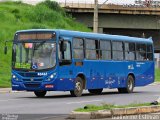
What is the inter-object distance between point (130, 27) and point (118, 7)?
3.14 metres

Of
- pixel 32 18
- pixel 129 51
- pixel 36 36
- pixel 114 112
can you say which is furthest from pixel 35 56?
pixel 32 18

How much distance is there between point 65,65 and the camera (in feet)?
88.3

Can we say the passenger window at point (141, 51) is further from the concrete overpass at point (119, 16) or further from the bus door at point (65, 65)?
the concrete overpass at point (119, 16)

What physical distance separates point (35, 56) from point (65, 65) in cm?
138

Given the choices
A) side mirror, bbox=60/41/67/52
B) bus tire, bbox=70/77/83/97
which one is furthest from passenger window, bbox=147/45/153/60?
side mirror, bbox=60/41/67/52

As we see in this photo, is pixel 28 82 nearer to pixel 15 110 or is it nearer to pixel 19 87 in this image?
pixel 19 87

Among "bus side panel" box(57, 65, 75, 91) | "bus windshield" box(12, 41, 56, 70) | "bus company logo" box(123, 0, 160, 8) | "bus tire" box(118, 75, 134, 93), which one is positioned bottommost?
"bus tire" box(118, 75, 134, 93)

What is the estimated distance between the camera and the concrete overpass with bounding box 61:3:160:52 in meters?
70.9

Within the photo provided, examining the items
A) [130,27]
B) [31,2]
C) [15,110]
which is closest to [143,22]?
[130,27]

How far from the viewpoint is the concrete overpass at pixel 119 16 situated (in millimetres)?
70875

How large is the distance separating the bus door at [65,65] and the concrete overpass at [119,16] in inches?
1688

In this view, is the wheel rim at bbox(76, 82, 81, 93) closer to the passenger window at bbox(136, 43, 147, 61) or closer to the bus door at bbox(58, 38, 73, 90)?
the bus door at bbox(58, 38, 73, 90)

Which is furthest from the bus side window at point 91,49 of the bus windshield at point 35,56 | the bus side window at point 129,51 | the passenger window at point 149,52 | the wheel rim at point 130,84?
the passenger window at point 149,52

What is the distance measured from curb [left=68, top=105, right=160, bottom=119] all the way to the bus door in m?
8.86
